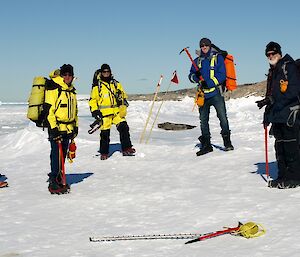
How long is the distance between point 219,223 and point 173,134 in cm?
1199

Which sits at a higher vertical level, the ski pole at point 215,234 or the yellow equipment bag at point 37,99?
the yellow equipment bag at point 37,99

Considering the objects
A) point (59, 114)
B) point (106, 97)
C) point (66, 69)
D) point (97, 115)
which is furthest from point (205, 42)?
point (59, 114)

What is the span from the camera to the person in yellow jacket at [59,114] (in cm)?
743

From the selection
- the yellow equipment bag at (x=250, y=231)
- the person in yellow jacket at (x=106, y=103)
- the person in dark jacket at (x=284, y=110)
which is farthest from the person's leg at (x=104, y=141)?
the yellow equipment bag at (x=250, y=231)

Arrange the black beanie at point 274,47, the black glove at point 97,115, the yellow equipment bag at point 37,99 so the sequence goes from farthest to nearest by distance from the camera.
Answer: the black glove at point 97,115
the yellow equipment bag at point 37,99
the black beanie at point 274,47

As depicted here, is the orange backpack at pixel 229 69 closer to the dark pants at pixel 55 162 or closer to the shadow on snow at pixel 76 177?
the shadow on snow at pixel 76 177

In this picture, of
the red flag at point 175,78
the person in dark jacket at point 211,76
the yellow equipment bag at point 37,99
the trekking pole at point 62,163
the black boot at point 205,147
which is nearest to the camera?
the yellow equipment bag at point 37,99

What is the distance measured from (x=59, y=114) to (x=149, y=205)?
236cm

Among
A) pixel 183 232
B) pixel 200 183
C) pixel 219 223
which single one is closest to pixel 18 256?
pixel 183 232

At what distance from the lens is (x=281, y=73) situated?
20.6 ft

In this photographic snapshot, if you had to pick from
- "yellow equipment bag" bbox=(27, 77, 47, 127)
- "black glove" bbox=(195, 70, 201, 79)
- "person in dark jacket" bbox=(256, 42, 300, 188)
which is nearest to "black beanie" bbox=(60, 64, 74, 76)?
"yellow equipment bag" bbox=(27, 77, 47, 127)

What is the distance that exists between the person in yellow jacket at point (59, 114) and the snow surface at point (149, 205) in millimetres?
338

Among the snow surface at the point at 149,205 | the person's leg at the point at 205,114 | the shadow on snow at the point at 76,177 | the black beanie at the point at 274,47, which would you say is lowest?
the shadow on snow at the point at 76,177

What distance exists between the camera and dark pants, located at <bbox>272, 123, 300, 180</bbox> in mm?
6418
